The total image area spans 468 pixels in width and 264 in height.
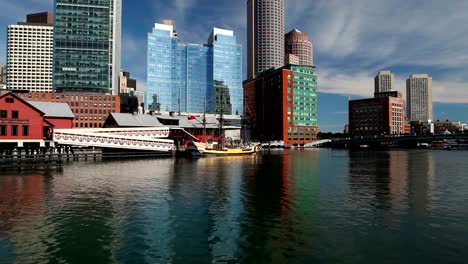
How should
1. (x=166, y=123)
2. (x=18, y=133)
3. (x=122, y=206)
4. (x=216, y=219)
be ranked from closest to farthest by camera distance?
(x=216, y=219)
(x=122, y=206)
(x=18, y=133)
(x=166, y=123)

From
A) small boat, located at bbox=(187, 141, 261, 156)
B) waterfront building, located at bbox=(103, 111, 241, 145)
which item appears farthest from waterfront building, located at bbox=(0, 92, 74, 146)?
small boat, located at bbox=(187, 141, 261, 156)

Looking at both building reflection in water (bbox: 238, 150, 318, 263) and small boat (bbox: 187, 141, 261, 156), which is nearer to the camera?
building reflection in water (bbox: 238, 150, 318, 263)

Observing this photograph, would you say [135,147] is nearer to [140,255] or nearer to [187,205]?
[187,205]

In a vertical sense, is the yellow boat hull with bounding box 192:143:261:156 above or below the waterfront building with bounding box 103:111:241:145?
below

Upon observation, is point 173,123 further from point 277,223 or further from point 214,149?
point 277,223

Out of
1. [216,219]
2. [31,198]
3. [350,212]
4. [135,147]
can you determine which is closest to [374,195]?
[350,212]

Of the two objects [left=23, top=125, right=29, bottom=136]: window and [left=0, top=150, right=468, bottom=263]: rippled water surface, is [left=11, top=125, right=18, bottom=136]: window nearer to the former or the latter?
[left=23, top=125, right=29, bottom=136]: window

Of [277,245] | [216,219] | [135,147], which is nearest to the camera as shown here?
[277,245]

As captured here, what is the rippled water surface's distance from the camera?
1878cm

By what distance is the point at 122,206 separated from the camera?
31.1 m

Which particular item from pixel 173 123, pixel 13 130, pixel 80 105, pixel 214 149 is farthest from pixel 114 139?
pixel 80 105

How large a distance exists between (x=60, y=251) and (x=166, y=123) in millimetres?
117791

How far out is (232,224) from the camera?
25.0 metres

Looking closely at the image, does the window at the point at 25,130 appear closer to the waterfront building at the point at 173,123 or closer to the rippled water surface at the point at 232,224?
the waterfront building at the point at 173,123
